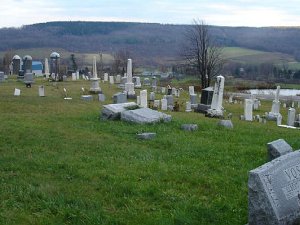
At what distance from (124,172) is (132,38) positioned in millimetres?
136323

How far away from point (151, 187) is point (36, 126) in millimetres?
6825

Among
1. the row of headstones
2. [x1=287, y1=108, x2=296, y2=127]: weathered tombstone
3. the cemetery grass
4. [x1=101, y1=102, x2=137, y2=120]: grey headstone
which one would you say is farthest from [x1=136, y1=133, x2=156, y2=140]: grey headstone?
[x1=287, y1=108, x2=296, y2=127]: weathered tombstone

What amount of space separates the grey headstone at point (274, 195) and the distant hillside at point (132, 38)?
109m

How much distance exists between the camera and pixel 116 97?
68.3 feet

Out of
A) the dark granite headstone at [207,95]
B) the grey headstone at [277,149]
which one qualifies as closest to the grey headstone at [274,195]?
the grey headstone at [277,149]

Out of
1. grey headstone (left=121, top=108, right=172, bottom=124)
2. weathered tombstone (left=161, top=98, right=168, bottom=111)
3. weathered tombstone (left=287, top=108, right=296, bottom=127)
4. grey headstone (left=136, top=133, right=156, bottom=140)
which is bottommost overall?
weathered tombstone (left=287, top=108, right=296, bottom=127)

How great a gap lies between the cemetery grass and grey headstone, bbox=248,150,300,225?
55 cm

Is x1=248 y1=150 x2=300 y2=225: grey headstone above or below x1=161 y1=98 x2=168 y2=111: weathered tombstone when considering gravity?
above

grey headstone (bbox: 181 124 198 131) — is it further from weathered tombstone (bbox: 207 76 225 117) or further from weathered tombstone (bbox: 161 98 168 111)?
weathered tombstone (bbox: 161 98 168 111)

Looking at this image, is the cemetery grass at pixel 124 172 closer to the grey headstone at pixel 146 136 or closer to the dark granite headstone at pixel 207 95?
the grey headstone at pixel 146 136

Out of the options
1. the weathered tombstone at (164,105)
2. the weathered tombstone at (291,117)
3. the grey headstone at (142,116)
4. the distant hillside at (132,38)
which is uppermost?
the distant hillside at (132,38)

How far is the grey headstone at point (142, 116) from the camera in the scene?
14.0 m

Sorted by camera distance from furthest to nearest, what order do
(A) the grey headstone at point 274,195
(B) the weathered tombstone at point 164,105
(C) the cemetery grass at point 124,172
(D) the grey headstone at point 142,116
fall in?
(B) the weathered tombstone at point 164,105 < (D) the grey headstone at point 142,116 < (C) the cemetery grass at point 124,172 < (A) the grey headstone at point 274,195

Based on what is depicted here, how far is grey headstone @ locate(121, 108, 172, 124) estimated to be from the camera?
14.0 metres
